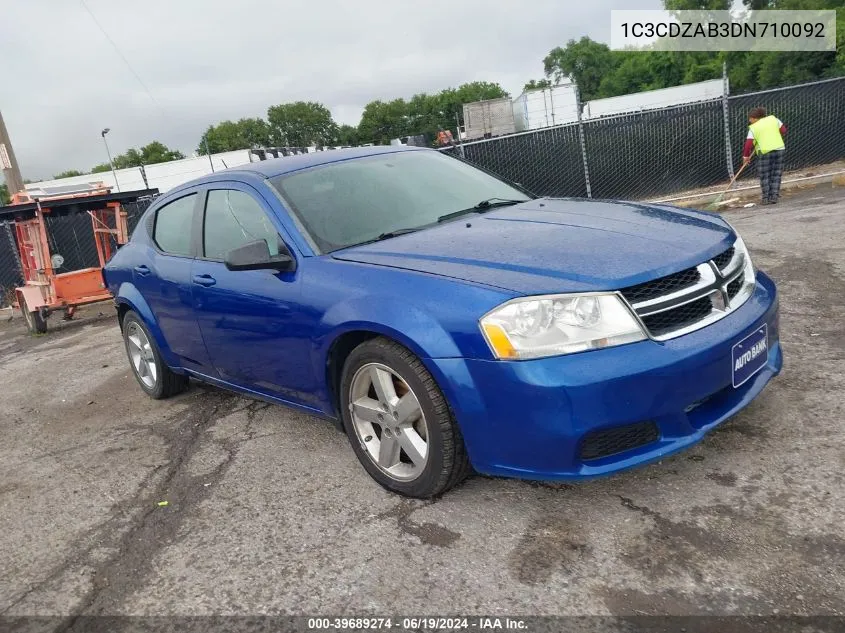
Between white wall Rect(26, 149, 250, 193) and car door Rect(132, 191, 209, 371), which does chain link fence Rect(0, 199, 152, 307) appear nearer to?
car door Rect(132, 191, 209, 371)

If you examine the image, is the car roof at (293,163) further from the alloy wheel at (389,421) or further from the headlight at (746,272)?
the headlight at (746,272)

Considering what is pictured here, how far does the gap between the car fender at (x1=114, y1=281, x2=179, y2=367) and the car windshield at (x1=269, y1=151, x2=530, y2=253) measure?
1670 millimetres

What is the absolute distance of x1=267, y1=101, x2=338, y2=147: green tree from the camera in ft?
380

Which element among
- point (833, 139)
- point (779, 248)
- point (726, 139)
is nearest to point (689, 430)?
point (779, 248)

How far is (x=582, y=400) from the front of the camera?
2.64 metres

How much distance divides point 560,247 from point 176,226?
9.25 ft

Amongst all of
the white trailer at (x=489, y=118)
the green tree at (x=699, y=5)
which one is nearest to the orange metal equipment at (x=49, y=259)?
the white trailer at (x=489, y=118)

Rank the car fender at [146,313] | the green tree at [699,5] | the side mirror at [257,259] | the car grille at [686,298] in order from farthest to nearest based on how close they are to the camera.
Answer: the green tree at [699,5] → the car fender at [146,313] → the side mirror at [257,259] → the car grille at [686,298]

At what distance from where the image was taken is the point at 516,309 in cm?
275

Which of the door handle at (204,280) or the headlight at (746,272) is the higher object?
the door handle at (204,280)

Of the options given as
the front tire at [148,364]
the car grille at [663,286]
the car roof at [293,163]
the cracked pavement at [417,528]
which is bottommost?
the cracked pavement at [417,528]

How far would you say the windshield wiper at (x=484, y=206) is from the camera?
391 centimetres

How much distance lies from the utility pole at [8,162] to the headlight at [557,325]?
1448 cm

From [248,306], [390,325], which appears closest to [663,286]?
[390,325]
